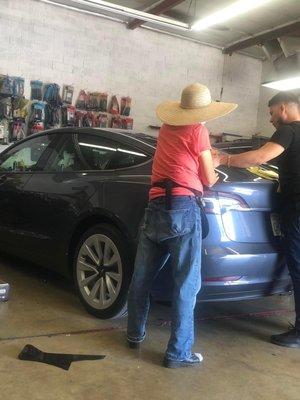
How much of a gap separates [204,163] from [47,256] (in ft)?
5.81

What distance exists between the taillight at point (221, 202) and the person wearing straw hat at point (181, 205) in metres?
0.16

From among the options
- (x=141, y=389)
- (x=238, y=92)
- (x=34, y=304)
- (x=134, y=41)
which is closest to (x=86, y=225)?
(x=34, y=304)

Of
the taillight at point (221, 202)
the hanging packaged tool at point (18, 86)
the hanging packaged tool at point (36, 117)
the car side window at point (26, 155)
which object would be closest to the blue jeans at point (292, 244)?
the taillight at point (221, 202)

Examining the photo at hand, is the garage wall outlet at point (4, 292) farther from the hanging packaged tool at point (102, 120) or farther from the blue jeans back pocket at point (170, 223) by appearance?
the hanging packaged tool at point (102, 120)

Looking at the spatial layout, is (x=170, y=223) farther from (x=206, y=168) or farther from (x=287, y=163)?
(x=287, y=163)

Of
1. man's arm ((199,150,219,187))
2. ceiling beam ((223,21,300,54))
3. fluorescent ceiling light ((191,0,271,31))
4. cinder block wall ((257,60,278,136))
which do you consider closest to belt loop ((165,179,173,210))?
man's arm ((199,150,219,187))

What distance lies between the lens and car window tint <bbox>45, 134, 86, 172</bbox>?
3.98 m

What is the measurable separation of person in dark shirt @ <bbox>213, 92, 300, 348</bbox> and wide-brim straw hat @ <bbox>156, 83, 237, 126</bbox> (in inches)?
14.1

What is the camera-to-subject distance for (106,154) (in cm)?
377

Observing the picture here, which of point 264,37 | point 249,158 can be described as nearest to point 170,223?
point 249,158

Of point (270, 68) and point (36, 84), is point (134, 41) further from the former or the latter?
point (270, 68)

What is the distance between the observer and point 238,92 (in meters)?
12.0

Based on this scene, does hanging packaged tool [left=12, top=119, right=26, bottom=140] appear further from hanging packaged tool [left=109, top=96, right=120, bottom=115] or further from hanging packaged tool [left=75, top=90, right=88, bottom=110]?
hanging packaged tool [left=109, top=96, right=120, bottom=115]

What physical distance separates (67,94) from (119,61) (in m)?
1.41
